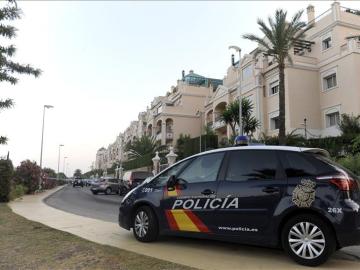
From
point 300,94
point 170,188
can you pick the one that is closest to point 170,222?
point 170,188

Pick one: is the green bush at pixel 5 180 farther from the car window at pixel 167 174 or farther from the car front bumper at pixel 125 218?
the car window at pixel 167 174

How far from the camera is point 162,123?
6900 cm

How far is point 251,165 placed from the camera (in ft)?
23.0

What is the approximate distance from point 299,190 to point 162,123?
206 feet

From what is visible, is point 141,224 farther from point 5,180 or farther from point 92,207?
point 5,180

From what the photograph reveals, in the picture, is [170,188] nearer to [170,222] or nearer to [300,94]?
[170,222]

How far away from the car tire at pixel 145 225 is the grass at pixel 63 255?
33.4 inches

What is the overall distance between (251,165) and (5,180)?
17.8m

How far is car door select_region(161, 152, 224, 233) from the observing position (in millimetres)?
7266

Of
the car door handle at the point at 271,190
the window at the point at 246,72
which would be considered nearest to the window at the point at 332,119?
the window at the point at 246,72

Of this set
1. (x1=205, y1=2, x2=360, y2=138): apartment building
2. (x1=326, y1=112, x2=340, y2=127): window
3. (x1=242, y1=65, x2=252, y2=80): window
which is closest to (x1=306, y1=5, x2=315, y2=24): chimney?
(x1=205, y1=2, x2=360, y2=138): apartment building

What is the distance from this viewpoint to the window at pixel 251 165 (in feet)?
22.3

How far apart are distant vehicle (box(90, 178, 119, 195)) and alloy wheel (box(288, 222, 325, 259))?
3210 centimetres

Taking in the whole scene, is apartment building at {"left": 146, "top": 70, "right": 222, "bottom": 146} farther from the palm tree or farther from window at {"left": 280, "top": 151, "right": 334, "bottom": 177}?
window at {"left": 280, "top": 151, "right": 334, "bottom": 177}
